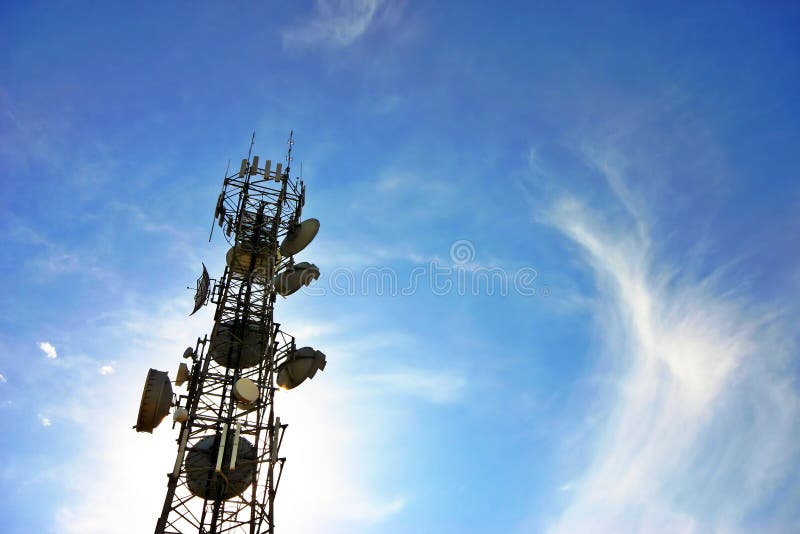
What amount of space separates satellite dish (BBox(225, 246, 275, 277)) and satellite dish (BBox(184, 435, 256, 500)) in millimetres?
8511

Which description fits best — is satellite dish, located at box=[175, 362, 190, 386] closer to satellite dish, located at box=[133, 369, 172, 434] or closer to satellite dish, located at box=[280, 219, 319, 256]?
satellite dish, located at box=[133, 369, 172, 434]

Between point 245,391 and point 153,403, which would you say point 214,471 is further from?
point 153,403

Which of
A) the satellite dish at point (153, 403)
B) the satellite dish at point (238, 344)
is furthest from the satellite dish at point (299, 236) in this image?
the satellite dish at point (153, 403)

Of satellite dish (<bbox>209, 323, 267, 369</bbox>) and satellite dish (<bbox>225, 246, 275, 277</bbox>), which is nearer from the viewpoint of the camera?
satellite dish (<bbox>209, 323, 267, 369</bbox>)

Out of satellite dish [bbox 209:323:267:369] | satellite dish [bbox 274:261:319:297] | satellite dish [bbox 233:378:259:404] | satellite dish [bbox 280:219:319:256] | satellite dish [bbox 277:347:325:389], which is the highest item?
satellite dish [bbox 280:219:319:256]

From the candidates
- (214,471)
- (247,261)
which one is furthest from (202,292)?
(214,471)

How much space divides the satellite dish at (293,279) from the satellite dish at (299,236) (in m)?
1.01

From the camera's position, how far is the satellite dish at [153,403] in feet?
74.1

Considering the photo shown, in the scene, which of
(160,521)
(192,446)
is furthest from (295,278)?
(160,521)

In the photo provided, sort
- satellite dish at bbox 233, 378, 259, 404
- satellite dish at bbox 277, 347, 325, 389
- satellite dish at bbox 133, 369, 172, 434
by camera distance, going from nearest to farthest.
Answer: satellite dish at bbox 133, 369, 172, 434
satellite dish at bbox 233, 378, 259, 404
satellite dish at bbox 277, 347, 325, 389

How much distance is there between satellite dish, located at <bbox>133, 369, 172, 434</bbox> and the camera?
889 inches

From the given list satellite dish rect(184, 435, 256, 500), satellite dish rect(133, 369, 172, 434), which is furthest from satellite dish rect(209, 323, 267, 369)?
satellite dish rect(184, 435, 256, 500)

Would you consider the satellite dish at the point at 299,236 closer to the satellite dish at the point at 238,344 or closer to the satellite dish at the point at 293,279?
the satellite dish at the point at 293,279

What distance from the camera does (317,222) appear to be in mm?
29828
